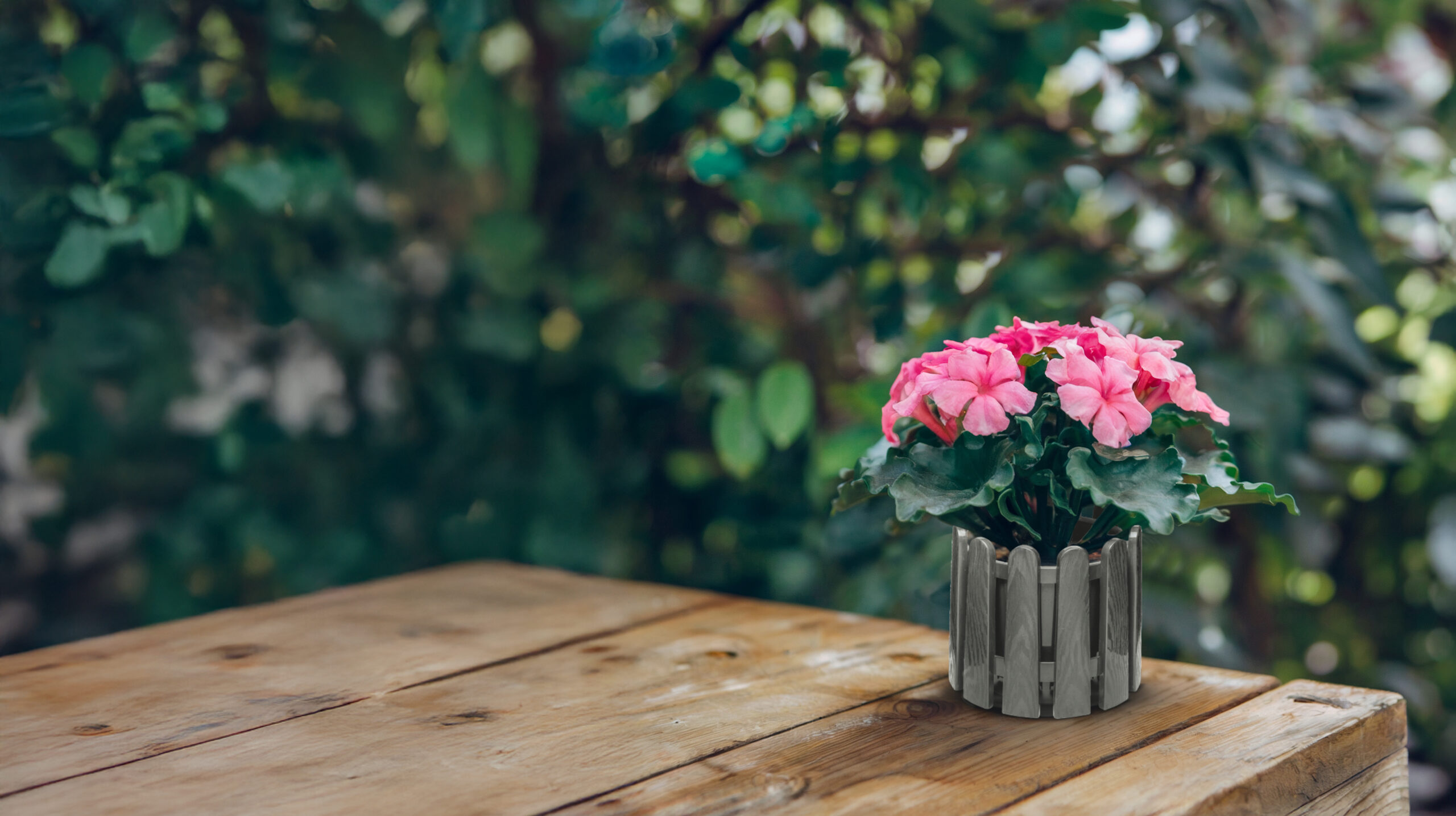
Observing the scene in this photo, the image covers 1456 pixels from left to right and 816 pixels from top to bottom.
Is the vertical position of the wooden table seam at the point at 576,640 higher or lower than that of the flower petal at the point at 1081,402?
lower

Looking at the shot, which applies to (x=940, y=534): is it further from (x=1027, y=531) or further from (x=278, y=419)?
(x=278, y=419)

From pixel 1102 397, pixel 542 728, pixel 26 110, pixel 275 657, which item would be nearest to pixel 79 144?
pixel 26 110

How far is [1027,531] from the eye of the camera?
29.5 inches

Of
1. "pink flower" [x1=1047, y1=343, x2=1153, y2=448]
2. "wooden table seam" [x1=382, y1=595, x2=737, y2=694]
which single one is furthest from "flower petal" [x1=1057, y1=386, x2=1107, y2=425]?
"wooden table seam" [x1=382, y1=595, x2=737, y2=694]

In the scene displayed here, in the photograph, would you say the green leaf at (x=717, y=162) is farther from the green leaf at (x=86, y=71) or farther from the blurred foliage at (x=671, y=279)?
the green leaf at (x=86, y=71)

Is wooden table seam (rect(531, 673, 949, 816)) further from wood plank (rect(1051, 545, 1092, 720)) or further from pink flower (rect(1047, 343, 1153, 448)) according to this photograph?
pink flower (rect(1047, 343, 1153, 448))

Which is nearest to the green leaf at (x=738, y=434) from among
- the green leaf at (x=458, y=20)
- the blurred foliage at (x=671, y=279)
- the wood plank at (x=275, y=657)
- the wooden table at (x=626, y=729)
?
the blurred foliage at (x=671, y=279)

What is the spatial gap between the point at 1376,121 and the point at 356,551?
4.75 ft

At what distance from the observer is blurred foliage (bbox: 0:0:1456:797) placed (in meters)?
1.24

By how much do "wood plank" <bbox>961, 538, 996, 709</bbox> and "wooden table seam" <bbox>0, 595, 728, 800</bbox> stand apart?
330 millimetres

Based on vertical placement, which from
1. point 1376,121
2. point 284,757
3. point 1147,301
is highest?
point 1376,121

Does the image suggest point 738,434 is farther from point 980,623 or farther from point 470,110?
point 980,623

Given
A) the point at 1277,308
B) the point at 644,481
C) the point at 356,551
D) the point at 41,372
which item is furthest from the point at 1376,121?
the point at 41,372

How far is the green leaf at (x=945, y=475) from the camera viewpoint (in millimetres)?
696
